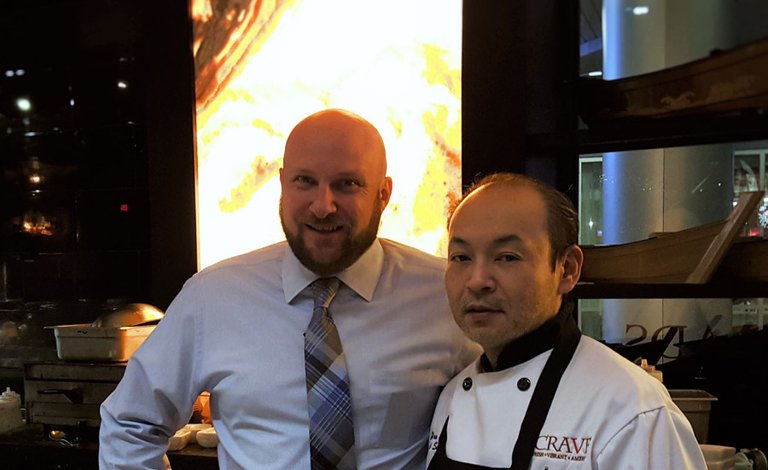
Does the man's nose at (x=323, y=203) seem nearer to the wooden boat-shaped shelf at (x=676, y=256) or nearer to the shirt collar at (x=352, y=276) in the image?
the shirt collar at (x=352, y=276)

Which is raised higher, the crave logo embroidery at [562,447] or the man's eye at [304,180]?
the man's eye at [304,180]

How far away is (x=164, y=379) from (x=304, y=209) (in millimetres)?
608

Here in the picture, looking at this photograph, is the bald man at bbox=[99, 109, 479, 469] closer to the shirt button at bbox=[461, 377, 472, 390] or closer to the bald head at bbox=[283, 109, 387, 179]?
the bald head at bbox=[283, 109, 387, 179]

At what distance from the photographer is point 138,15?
286 cm

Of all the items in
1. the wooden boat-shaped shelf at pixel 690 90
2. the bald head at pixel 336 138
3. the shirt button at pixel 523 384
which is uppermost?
the wooden boat-shaped shelf at pixel 690 90

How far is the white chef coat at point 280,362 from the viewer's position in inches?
64.6

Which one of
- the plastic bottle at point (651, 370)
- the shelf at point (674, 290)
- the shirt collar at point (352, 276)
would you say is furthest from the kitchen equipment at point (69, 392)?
the plastic bottle at point (651, 370)

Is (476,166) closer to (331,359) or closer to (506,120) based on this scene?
(506,120)

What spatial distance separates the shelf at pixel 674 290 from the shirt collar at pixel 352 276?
66 cm

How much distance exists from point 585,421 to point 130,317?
1.72 metres

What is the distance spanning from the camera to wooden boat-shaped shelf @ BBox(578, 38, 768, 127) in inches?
71.1

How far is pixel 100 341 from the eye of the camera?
2.38 meters

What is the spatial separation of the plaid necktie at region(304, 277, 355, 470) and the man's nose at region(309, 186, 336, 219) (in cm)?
27

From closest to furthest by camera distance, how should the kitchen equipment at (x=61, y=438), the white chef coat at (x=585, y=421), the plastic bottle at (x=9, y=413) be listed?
the white chef coat at (x=585, y=421)
the kitchen equipment at (x=61, y=438)
the plastic bottle at (x=9, y=413)
